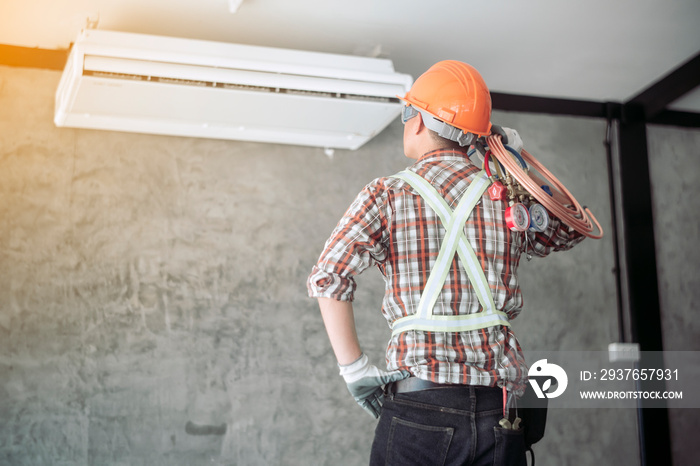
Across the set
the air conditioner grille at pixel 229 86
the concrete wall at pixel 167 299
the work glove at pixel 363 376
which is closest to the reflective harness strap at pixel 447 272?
the work glove at pixel 363 376

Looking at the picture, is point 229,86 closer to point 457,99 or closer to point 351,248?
point 457,99

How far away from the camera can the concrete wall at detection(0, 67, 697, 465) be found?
9.81 feet

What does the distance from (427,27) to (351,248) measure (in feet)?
6.26

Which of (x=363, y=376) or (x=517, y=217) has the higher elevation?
(x=517, y=217)

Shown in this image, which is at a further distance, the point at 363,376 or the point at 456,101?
the point at 456,101

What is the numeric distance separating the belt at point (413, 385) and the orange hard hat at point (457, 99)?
0.61 meters

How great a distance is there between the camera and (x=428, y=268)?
4.80ft

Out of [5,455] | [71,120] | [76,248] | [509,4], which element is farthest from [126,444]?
[509,4]

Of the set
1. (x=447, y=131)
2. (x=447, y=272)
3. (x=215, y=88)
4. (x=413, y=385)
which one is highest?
(x=215, y=88)

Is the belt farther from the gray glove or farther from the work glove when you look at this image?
the gray glove

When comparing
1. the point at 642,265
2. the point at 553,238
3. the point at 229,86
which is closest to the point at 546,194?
the point at 553,238

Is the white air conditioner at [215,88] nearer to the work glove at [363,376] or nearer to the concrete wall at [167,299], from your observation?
the concrete wall at [167,299]

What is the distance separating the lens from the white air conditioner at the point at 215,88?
2.62m

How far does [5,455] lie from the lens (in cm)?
289
